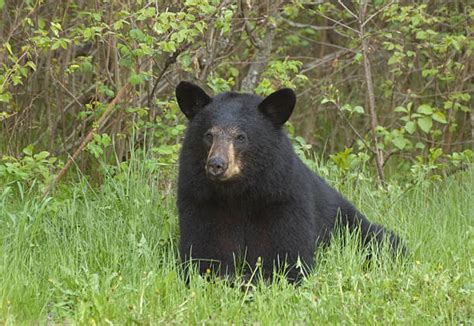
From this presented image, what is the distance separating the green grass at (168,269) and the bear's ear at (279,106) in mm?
991

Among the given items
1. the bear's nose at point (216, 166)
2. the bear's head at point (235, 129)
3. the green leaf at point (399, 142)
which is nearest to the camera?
the bear's nose at point (216, 166)

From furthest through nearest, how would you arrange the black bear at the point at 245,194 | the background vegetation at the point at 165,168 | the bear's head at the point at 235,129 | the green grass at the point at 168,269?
the black bear at the point at 245,194
the bear's head at the point at 235,129
the background vegetation at the point at 165,168
the green grass at the point at 168,269

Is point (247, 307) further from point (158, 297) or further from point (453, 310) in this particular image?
point (453, 310)

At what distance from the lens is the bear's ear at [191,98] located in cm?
642

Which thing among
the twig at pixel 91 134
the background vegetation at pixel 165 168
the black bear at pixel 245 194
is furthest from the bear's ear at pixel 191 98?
the twig at pixel 91 134

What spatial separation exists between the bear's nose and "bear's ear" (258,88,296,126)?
22.6 inches

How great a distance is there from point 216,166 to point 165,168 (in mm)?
2199

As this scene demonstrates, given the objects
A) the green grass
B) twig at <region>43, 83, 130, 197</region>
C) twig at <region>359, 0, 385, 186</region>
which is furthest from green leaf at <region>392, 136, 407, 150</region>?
twig at <region>43, 83, 130, 197</region>

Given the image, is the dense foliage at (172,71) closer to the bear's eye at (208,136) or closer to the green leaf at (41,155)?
the green leaf at (41,155)

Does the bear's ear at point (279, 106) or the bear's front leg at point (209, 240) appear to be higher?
the bear's ear at point (279, 106)

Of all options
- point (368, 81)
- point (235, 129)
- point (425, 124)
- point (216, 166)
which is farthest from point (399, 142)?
point (216, 166)

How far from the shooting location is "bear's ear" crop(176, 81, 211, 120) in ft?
21.1

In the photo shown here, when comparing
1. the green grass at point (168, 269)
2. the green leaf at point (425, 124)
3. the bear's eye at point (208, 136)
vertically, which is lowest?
the green grass at point (168, 269)

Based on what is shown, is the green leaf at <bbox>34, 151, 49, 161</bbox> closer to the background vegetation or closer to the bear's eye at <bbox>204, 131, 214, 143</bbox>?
the background vegetation
